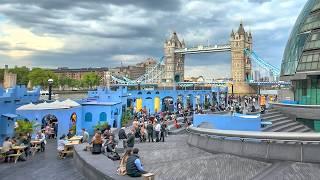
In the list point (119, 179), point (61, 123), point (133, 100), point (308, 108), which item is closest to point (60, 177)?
point (119, 179)

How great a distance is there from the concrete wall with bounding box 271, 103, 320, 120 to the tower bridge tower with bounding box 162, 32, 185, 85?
127563 millimetres

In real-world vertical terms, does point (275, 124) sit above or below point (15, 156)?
above

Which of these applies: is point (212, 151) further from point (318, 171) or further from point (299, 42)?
point (299, 42)

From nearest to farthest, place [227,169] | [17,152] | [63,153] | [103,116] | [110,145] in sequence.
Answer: [227,169] → [110,145] → [17,152] → [63,153] → [103,116]

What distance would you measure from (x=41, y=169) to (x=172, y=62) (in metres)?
147

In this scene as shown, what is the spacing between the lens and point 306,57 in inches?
921

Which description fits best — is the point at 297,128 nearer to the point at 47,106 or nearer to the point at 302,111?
the point at 302,111

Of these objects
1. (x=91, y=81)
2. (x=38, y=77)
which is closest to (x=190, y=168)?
(x=38, y=77)

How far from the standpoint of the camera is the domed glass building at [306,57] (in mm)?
22625

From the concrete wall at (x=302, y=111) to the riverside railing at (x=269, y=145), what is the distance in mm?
11137

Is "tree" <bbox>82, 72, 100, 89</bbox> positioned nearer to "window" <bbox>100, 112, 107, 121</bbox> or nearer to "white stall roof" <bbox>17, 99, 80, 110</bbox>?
"window" <bbox>100, 112, 107, 121</bbox>

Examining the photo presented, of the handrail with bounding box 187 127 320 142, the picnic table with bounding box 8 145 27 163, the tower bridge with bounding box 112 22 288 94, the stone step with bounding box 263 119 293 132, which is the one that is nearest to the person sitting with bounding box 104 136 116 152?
the picnic table with bounding box 8 145 27 163

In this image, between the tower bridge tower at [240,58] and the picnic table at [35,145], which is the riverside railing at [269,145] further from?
the tower bridge tower at [240,58]

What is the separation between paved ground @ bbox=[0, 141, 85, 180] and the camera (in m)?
11.2
